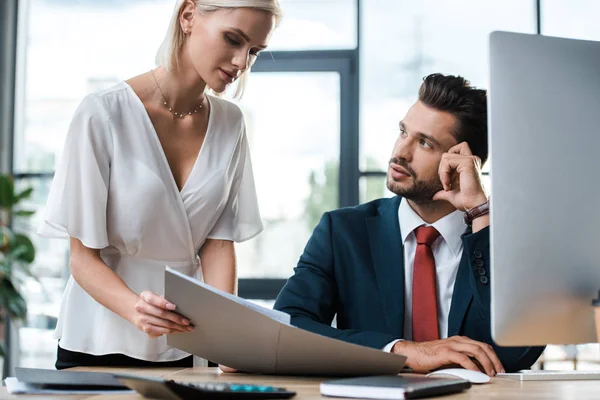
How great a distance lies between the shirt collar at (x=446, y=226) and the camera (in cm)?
170

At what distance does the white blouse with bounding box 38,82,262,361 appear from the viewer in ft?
5.69

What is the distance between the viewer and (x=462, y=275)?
63.4 inches

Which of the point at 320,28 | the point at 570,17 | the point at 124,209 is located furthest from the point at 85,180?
the point at 570,17

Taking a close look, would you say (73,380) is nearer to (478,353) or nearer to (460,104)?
(478,353)

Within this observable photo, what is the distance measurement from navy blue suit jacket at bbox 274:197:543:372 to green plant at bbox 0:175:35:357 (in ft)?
9.35

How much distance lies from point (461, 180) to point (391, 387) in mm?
684

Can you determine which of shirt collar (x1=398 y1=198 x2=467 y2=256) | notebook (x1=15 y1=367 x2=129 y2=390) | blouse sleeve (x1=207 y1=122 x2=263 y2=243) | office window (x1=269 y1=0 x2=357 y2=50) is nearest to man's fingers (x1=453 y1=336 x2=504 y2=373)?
shirt collar (x1=398 y1=198 x2=467 y2=256)

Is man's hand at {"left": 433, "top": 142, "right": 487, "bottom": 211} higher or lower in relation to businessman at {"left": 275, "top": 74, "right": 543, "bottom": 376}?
higher

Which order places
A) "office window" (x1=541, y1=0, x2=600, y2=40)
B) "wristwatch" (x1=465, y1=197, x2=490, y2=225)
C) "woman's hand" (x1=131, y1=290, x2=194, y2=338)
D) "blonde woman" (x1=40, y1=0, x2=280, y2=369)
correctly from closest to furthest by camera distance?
"woman's hand" (x1=131, y1=290, x2=194, y2=338)
"wristwatch" (x1=465, y1=197, x2=490, y2=225)
"blonde woman" (x1=40, y1=0, x2=280, y2=369)
"office window" (x1=541, y1=0, x2=600, y2=40)

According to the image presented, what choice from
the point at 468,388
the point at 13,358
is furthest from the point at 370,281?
the point at 13,358

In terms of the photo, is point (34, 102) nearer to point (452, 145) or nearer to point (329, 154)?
point (329, 154)

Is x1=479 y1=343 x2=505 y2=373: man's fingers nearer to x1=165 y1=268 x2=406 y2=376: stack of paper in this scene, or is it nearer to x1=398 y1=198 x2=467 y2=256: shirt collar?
x1=165 y1=268 x2=406 y2=376: stack of paper

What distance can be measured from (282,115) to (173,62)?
9.12 ft

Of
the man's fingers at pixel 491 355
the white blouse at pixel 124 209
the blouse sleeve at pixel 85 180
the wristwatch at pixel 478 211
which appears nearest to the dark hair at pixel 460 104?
the wristwatch at pixel 478 211
